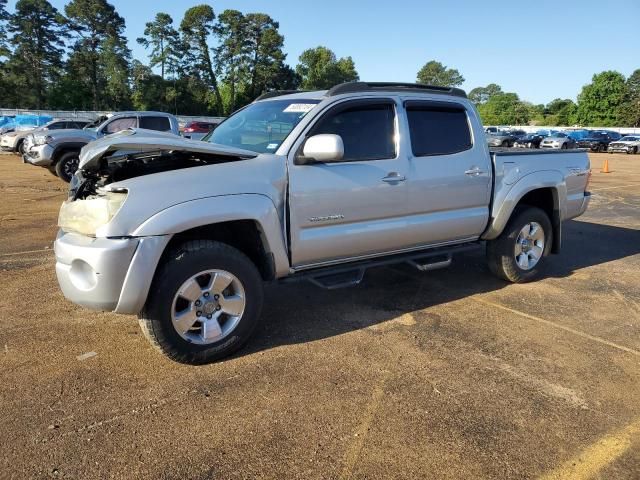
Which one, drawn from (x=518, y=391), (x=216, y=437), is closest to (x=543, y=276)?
(x=518, y=391)

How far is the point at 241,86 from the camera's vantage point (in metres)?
71.8

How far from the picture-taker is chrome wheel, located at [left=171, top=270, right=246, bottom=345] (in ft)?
11.0

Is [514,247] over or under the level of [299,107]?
under

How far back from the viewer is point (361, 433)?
108 inches

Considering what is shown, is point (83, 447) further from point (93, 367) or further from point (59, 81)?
point (59, 81)

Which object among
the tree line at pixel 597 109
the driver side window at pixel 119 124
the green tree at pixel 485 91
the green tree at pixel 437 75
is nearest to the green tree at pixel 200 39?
the tree line at pixel 597 109

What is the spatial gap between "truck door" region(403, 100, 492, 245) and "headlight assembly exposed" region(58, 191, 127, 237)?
2.35 metres

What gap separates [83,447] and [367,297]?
2.90 metres

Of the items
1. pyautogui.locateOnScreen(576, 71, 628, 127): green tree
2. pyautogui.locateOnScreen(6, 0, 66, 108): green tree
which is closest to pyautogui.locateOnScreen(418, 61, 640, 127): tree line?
pyautogui.locateOnScreen(576, 71, 628, 127): green tree

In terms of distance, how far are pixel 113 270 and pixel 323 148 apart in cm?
161

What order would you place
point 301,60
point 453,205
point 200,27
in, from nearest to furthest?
point 453,205 → point 200,27 → point 301,60

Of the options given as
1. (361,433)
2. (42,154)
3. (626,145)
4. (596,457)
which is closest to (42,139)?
(42,154)

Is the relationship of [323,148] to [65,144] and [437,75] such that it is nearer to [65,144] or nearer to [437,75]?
[65,144]

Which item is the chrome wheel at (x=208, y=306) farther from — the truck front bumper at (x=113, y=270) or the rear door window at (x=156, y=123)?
the rear door window at (x=156, y=123)
